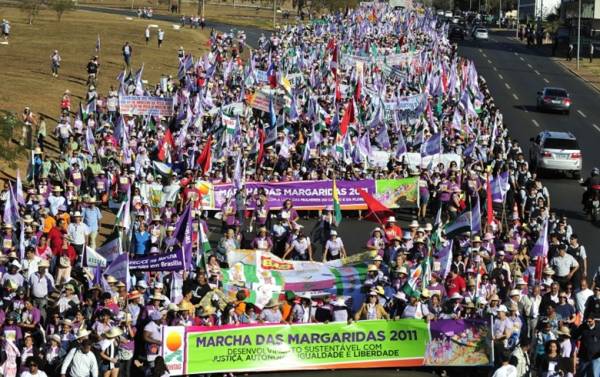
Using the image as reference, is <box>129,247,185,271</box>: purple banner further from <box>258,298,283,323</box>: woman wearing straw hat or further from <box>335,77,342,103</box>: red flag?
<box>335,77,342,103</box>: red flag

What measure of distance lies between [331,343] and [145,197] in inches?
400

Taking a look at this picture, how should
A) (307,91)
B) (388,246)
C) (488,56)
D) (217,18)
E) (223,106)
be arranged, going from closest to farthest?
(388,246) < (223,106) < (307,91) < (488,56) < (217,18)

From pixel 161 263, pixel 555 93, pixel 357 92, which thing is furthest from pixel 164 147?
pixel 555 93

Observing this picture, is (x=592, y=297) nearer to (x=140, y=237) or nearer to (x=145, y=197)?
(x=140, y=237)

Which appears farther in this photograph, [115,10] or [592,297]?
[115,10]

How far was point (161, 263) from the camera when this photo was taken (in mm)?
19359

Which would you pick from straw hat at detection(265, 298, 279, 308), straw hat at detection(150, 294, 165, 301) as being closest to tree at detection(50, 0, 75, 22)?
straw hat at detection(265, 298, 279, 308)

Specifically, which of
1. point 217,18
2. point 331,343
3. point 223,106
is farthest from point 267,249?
point 217,18

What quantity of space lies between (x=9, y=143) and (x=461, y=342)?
21494 millimetres

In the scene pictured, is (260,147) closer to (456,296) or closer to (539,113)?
(456,296)

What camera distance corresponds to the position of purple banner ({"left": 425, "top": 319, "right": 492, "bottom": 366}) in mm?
18000

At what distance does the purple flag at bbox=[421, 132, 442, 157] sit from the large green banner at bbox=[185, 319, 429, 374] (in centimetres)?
1416

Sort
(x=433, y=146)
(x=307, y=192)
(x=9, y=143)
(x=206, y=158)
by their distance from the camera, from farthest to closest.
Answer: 1. (x=9, y=143)
2. (x=433, y=146)
3. (x=206, y=158)
4. (x=307, y=192)

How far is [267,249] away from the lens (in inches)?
877
